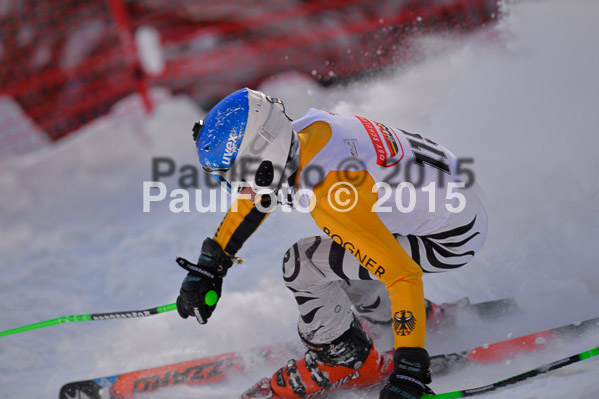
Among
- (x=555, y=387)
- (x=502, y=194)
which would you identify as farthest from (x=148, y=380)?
(x=502, y=194)

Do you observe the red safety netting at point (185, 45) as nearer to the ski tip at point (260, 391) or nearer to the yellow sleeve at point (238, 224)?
the yellow sleeve at point (238, 224)

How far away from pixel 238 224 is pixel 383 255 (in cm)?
104

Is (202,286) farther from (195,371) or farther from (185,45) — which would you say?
(185,45)

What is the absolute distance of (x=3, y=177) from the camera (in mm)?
5453

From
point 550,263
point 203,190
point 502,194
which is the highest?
point 203,190

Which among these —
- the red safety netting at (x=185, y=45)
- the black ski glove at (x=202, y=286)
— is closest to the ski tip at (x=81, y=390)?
the black ski glove at (x=202, y=286)

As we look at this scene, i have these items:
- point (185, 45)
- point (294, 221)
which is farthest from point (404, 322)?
point (185, 45)

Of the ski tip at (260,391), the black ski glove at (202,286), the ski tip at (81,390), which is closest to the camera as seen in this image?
the black ski glove at (202,286)

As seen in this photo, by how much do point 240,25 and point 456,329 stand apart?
3.94 meters

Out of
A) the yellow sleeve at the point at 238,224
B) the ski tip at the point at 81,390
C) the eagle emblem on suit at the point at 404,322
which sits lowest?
the ski tip at the point at 81,390

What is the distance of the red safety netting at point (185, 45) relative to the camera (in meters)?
5.25

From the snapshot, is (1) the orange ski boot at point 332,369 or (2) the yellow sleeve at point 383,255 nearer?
(2) the yellow sleeve at point 383,255

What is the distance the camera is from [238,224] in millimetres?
2750

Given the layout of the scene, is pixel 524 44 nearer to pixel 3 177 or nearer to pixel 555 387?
pixel 555 387
